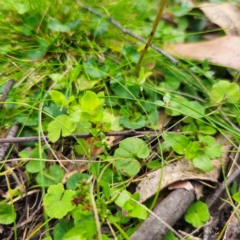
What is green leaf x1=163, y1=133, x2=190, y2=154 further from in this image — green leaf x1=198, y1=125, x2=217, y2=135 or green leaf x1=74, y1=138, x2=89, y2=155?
green leaf x1=74, y1=138, x2=89, y2=155

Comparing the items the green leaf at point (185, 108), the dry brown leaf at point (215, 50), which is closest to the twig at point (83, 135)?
the green leaf at point (185, 108)

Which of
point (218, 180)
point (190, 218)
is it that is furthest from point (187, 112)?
point (190, 218)

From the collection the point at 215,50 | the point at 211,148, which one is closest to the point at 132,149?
the point at 211,148

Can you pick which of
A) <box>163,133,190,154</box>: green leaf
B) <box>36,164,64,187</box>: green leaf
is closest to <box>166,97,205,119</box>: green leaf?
<box>163,133,190,154</box>: green leaf

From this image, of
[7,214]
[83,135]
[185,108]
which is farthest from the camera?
[185,108]

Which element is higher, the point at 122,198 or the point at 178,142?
the point at 178,142

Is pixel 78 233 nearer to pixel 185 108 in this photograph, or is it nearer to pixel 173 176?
pixel 173 176
